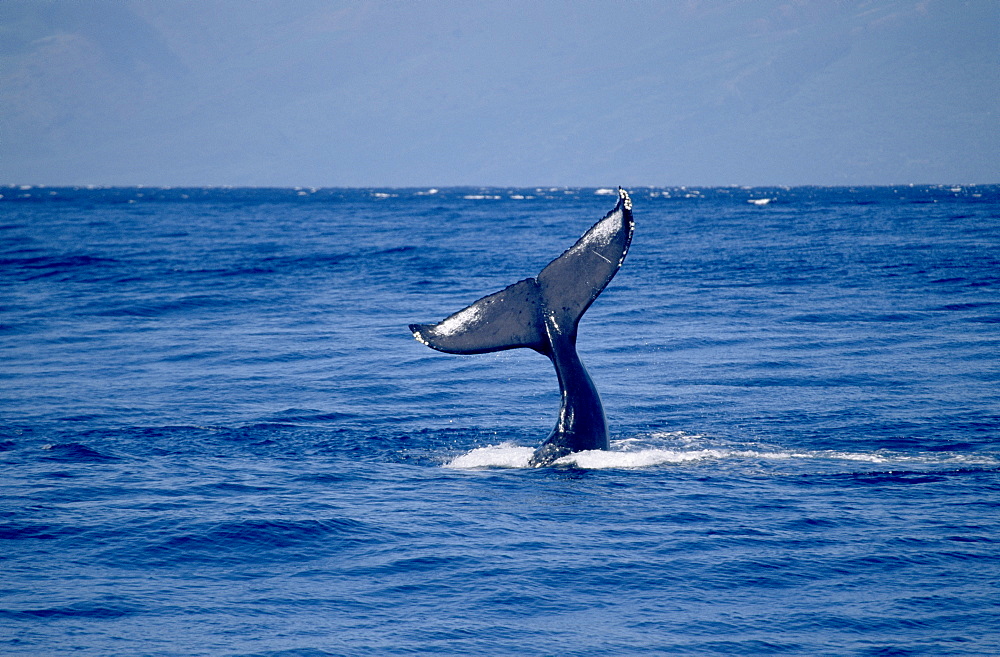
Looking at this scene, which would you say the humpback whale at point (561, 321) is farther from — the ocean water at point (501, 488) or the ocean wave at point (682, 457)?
the ocean water at point (501, 488)

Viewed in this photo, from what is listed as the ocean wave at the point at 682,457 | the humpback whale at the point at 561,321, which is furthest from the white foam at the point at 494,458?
the humpback whale at the point at 561,321

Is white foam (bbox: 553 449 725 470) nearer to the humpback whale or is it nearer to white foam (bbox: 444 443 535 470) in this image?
the humpback whale

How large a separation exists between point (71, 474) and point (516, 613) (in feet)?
19.2

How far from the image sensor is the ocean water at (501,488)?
710 cm

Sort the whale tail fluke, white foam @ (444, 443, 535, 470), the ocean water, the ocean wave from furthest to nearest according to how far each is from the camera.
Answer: white foam @ (444, 443, 535, 470), the ocean wave, the whale tail fluke, the ocean water

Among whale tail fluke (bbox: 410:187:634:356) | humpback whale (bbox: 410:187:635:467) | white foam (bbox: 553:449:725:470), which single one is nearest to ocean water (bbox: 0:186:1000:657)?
white foam (bbox: 553:449:725:470)

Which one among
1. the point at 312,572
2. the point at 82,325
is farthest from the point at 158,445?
the point at 82,325

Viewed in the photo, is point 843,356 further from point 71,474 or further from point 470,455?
point 71,474

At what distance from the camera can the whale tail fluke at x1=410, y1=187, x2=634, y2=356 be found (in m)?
10.2

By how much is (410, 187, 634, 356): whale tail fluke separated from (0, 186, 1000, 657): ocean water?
138 centimetres

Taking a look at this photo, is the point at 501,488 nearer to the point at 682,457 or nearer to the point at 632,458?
the point at 632,458

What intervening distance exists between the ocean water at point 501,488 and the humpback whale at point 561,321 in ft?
1.33

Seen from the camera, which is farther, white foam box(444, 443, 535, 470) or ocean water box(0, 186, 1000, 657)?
white foam box(444, 443, 535, 470)

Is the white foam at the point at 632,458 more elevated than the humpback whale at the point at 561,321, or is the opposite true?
the humpback whale at the point at 561,321
